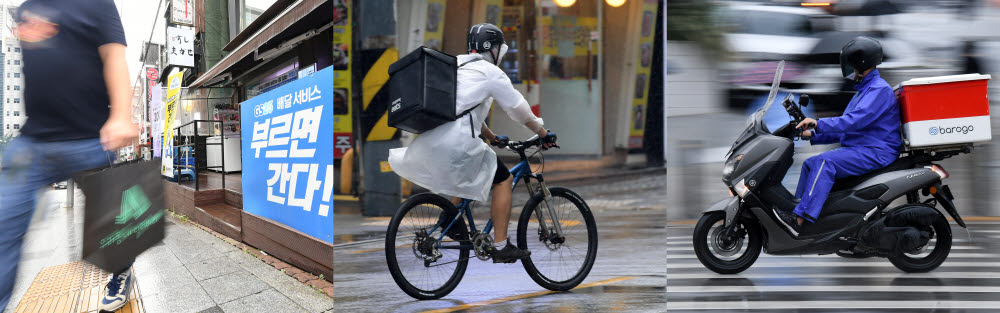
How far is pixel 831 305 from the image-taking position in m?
2.23

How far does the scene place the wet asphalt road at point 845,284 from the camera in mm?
2221

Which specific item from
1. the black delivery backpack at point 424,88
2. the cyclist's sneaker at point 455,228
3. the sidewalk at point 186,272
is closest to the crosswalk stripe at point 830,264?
the cyclist's sneaker at point 455,228

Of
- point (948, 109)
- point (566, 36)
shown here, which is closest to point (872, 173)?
point (948, 109)

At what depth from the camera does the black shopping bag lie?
5.59 feet

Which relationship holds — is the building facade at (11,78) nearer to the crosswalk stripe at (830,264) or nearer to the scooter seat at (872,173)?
the crosswalk stripe at (830,264)

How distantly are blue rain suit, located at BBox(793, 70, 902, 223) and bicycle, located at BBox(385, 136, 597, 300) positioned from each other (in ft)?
3.60

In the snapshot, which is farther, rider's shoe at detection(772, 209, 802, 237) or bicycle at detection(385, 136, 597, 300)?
rider's shoe at detection(772, 209, 802, 237)

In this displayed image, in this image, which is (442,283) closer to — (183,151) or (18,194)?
(18,194)

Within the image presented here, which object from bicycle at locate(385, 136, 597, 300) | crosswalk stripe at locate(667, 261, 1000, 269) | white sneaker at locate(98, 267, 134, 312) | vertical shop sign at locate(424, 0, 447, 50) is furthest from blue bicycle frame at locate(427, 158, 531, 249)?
white sneaker at locate(98, 267, 134, 312)

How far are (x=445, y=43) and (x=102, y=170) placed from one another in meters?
1.30

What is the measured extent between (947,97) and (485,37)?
78.0 inches

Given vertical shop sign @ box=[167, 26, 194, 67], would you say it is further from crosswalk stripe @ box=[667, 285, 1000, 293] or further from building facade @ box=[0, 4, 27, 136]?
crosswalk stripe @ box=[667, 285, 1000, 293]

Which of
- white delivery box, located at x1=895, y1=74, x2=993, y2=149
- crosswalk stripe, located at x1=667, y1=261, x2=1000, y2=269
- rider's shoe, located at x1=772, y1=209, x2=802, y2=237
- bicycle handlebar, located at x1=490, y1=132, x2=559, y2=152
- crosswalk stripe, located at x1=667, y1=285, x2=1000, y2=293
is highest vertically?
white delivery box, located at x1=895, y1=74, x2=993, y2=149

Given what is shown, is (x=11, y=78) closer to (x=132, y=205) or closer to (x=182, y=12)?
(x=132, y=205)
